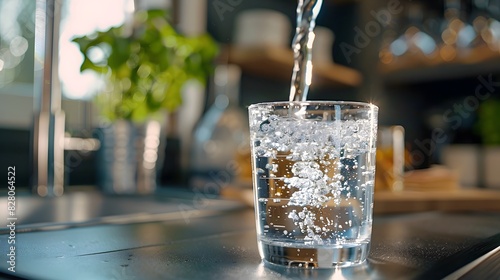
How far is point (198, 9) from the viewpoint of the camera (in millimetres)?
1979

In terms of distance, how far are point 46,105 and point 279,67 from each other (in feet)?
3.22

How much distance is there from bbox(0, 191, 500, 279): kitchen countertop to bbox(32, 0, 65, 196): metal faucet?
1.05 ft

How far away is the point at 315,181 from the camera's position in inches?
16.7

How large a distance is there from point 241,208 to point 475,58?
139 cm

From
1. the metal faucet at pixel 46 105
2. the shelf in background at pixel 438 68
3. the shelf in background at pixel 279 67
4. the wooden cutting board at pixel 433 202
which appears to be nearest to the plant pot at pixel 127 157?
the metal faucet at pixel 46 105

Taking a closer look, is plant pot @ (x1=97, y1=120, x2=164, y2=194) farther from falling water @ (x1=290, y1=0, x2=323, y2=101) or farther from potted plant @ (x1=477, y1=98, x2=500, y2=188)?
potted plant @ (x1=477, y1=98, x2=500, y2=188)

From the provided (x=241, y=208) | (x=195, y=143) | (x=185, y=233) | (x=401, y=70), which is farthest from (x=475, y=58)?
(x=185, y=233)

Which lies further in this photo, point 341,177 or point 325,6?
point 325,6

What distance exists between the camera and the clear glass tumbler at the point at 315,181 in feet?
1.38

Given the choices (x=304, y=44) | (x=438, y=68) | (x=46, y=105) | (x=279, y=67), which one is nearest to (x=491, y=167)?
(x=438, y=68)

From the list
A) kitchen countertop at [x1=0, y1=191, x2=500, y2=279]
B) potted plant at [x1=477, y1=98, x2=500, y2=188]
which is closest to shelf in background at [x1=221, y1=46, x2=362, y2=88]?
potted plant at [x1=477, y1=98, x2=500, y2=188]

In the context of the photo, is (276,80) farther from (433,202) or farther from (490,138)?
(433,202)

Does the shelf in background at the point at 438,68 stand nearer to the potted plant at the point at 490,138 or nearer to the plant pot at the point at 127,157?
the potted plant at the point at 490,138

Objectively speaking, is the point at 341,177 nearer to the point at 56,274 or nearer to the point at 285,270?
the point at 285,270
